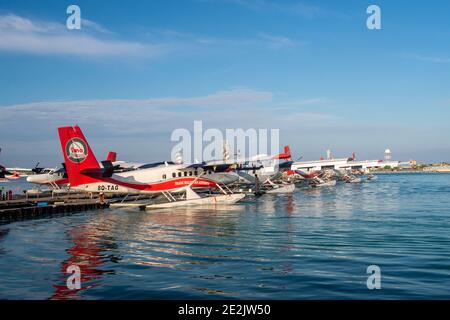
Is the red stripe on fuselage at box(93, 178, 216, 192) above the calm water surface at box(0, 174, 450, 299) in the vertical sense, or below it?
above

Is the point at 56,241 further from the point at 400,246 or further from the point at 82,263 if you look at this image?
the point at 400,246

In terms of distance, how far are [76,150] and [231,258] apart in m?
21.5

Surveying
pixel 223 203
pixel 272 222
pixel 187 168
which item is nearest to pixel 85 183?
pixel 187 168

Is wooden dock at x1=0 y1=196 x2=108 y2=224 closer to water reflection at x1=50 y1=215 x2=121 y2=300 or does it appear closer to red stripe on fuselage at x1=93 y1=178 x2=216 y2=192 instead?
red stripe on fuselage at x1=93 y1=178 x2=216 y2=192

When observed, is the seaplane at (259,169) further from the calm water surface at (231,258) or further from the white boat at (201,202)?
the calm water surface at (231,258)

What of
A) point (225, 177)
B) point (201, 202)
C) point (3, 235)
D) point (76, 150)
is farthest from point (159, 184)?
point (3, 235)

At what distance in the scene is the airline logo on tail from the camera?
1266 inches

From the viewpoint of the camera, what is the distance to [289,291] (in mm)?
10672

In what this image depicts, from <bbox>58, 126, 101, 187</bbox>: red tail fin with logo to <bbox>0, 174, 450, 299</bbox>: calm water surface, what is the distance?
279 inches

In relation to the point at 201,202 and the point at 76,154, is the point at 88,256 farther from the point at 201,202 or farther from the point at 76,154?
the point at 201,202

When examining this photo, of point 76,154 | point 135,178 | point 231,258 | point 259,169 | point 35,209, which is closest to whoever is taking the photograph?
point 231,258

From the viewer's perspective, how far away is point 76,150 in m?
32.3

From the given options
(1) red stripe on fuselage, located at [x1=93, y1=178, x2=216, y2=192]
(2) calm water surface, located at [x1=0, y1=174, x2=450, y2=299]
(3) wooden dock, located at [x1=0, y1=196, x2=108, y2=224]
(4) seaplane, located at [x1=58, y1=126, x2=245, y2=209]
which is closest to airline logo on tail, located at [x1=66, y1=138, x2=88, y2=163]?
(4) seaplane, located at [x1=58, y1=126, x2=245, y2=209]

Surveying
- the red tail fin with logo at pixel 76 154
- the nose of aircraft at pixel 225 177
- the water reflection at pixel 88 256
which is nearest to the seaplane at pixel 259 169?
the nose of aircraft at pixel 225 177
